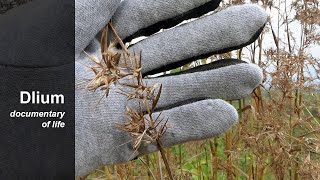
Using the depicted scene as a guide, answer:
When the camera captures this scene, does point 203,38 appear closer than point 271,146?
Yes

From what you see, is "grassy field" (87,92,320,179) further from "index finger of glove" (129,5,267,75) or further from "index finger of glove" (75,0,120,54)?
"index finger of glove" (75,0,120,54)

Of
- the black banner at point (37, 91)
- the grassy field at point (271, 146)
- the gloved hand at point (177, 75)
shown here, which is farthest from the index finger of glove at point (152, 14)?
the grassy field at point (271, 146)

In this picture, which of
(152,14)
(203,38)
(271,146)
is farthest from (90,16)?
(271,146)

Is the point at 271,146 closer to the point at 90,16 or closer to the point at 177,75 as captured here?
the point at 177,75

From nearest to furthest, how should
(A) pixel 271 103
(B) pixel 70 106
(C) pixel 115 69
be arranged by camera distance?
1. (C) pixel 115 69
2. (B) pixel 70 106
3. (A) pixel 271 103

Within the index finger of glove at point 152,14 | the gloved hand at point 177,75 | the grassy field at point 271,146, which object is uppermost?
the index finger of glove at point 152,14

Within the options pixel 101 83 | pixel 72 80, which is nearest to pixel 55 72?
pixel 72 80

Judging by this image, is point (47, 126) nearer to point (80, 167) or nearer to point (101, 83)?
point (80, 167)

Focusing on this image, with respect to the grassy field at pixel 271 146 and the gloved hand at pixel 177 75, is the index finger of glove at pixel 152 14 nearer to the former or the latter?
the gloved hand at pixel 177 75

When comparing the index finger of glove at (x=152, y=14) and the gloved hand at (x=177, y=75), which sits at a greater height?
the index finger of glove at (x=152, y=14)
